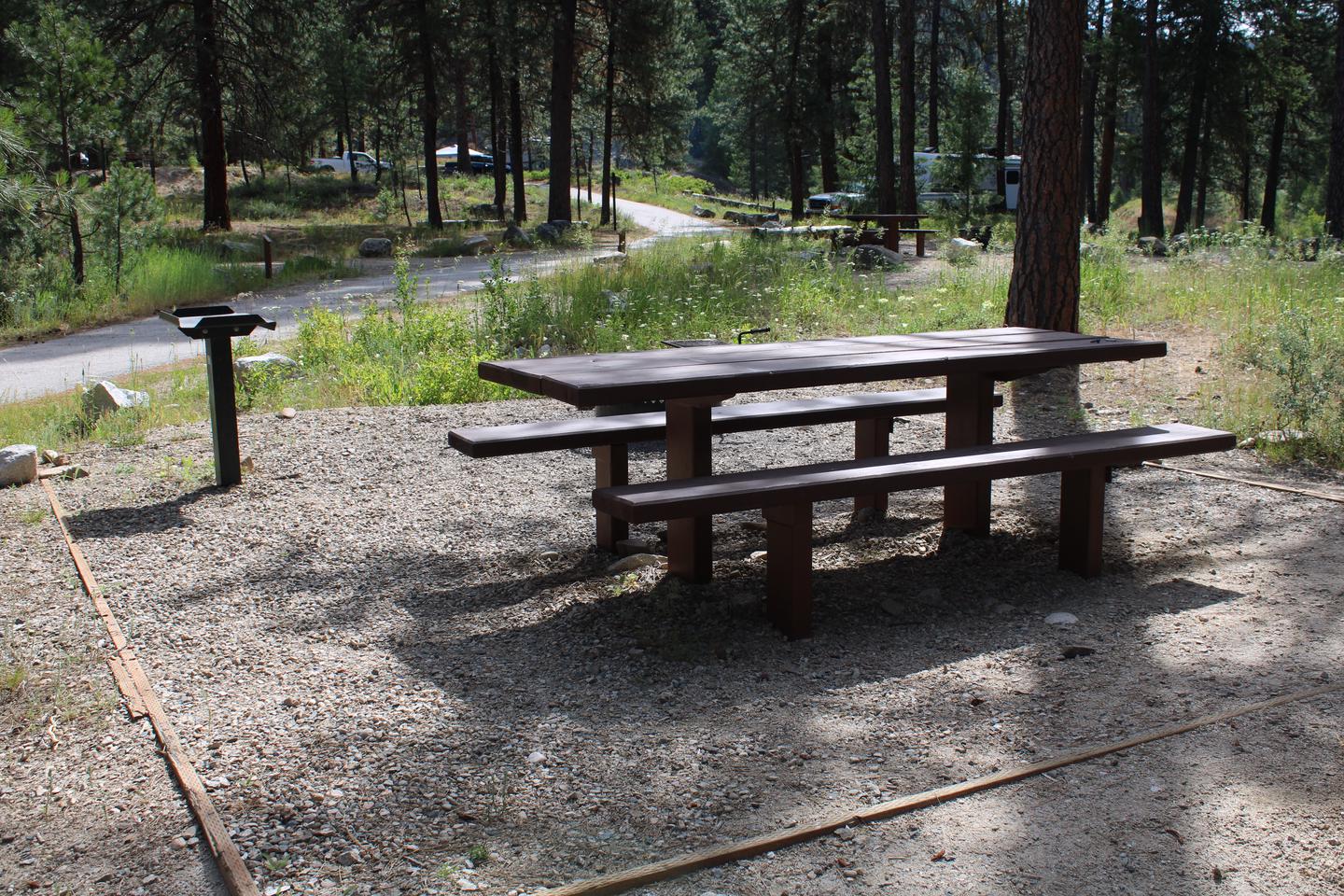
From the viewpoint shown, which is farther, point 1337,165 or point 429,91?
point 429,91

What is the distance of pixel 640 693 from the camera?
11.4ft

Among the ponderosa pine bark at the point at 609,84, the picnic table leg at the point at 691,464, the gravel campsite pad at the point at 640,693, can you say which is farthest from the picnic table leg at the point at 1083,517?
the ponderosa pine bark at the point at 609,84

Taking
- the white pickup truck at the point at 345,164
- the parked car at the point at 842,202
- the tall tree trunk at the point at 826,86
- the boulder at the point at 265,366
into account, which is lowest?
the boulder at the point at 265,366

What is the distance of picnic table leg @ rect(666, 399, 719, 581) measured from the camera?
4.32 metres

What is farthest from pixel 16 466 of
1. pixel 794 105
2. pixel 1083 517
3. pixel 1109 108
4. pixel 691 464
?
pixel 1109 108

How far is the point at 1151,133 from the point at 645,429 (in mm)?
25330

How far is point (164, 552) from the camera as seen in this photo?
15.8 feet

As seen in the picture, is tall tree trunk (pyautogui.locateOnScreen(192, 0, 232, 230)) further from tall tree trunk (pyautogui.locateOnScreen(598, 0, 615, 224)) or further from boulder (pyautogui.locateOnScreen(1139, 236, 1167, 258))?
boulder (pyautogui.locateOnScreen(1139, 236, 1167, 258))

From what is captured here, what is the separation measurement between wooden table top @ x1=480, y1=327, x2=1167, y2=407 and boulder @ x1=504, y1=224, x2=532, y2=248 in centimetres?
1891

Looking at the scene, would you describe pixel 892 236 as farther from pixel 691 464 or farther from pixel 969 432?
pixel 691 464

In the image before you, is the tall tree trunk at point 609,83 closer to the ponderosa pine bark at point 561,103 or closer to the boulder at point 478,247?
the ponderosa pine bark at point 561,103

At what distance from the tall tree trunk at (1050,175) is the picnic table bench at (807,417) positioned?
9.39ft

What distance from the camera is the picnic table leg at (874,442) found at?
5375 millimetres

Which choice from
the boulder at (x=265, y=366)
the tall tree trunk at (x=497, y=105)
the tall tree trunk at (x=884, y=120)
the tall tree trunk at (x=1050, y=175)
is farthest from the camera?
the tall tree trunk at (x=497, y=105)
